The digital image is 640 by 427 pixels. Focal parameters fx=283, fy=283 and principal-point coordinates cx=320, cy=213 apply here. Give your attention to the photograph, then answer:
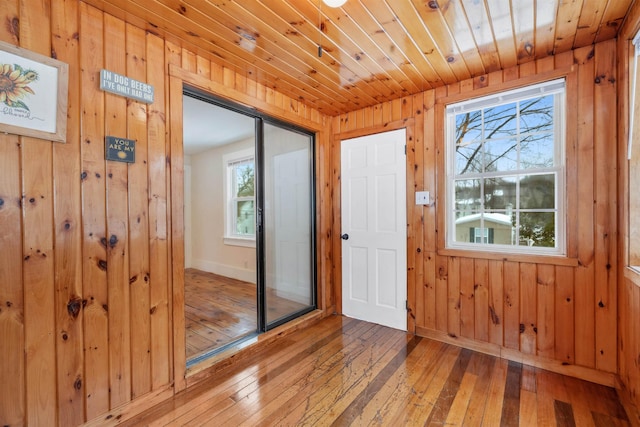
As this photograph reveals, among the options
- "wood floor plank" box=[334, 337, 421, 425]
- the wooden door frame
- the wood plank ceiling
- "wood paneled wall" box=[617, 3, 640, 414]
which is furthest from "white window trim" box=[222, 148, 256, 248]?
"wood paneled wall" box=[617, 3, 640, 414]

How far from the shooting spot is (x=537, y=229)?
2285 mm

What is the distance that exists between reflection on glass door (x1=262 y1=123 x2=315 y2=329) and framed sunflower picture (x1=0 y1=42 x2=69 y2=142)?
4.87ft

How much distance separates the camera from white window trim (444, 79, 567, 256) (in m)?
2.16

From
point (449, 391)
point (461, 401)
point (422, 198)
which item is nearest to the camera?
point (461, 401)

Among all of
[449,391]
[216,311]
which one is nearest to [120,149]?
[216,311]

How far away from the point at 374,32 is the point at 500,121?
141 cm

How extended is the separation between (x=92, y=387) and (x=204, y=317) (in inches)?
65.8

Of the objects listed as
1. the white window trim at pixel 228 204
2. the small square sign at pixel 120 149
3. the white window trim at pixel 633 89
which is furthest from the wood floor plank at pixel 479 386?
the white window trim at pixel 228 204

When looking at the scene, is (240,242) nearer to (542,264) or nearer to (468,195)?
(468,195)

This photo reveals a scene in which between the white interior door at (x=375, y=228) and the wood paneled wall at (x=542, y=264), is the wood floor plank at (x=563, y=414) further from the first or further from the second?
the white interior door at (x=375, y=228)

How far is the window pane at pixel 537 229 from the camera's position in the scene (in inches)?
87.7

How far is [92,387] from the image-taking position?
156cm

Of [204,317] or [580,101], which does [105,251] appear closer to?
[204,317]

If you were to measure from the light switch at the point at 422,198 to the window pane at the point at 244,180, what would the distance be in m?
2.80
